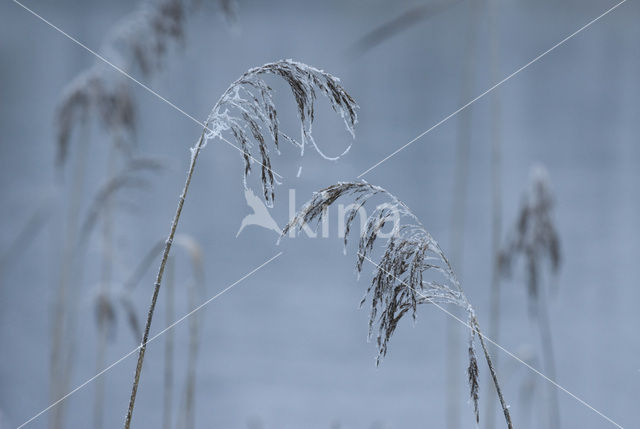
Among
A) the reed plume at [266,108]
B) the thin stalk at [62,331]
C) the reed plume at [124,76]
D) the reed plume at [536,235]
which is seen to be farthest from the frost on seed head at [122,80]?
the reed plume at [536,235]

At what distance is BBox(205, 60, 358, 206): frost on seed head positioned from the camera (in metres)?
0.65

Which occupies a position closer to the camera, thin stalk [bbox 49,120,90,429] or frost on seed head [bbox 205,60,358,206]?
frost on seed head [bbox 205,60,358,206]

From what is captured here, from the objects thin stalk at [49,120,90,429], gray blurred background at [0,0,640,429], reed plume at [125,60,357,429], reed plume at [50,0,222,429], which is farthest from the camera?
gray blurred background at [0,0,640,429]

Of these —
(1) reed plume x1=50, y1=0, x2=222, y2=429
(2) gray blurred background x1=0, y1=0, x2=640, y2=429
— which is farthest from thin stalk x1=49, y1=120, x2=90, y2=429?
(2) gray blurred background x1=0, y1=0, x2=640, y2=429

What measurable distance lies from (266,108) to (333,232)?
201cm

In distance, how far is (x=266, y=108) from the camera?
2.31 ft

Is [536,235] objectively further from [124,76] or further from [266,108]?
[124,76]

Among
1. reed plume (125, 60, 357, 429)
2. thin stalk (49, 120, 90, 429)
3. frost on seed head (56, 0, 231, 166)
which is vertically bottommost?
thin stalk (49, 120, 90, 429)

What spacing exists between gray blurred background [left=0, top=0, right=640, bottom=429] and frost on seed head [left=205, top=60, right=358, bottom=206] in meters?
1.80

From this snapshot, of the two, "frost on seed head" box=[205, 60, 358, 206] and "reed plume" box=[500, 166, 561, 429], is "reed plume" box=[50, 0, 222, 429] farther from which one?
"reed plume" box=[500, 166, 561, 429]

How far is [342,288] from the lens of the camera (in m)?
3.35

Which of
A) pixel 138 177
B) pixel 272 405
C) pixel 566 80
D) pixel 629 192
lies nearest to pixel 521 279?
pixel 138 177

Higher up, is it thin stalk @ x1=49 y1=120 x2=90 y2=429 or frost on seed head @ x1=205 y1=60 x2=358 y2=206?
frost on seed head @ x1=205 y1=60 x2=358 y2=206

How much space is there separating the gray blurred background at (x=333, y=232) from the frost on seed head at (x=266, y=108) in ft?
5.89
